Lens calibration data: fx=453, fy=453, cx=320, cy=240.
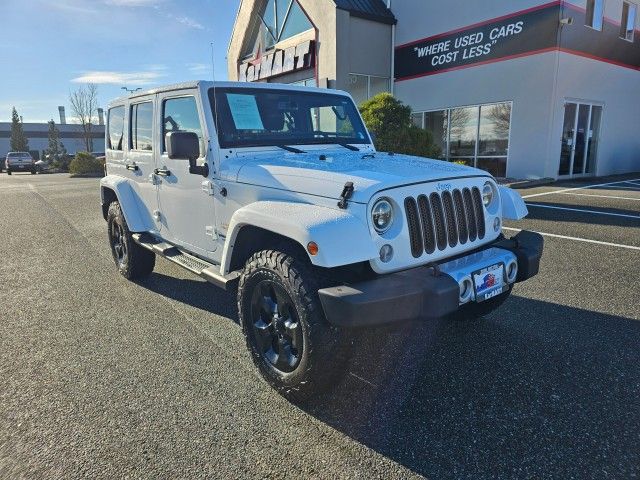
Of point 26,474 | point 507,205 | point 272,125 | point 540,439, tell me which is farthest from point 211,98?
point 540,439

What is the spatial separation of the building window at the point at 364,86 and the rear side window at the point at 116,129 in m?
11.8

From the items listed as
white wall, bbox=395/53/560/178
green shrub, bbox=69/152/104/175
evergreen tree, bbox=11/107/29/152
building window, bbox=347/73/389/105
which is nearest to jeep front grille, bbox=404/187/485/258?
white wall, bbox=395/53/560/178

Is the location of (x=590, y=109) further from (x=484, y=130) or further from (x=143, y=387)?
(x=143, y=387)

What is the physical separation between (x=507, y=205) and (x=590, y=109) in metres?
13.1

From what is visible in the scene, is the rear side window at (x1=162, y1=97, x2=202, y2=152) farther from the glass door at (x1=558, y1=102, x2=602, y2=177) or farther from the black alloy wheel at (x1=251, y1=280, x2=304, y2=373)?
the glass door at (x1=558, y1=102, x2=602, y2=177)

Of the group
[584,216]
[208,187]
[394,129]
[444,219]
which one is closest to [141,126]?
[208,187]

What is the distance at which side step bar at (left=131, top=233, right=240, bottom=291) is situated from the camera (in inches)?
125

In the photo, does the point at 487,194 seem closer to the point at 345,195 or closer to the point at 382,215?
the point at 382,215

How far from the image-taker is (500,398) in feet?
9.02

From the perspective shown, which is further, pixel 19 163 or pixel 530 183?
pixel 19 163

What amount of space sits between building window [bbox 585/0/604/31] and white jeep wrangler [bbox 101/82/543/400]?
1259 centimetres

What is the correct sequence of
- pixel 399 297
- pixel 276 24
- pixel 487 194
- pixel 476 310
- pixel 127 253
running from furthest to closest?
pixel 276 24 → pixel 127 253 → pixel 476 310 → pixel 487 194 → pixel 399 297

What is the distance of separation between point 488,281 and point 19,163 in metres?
37.0

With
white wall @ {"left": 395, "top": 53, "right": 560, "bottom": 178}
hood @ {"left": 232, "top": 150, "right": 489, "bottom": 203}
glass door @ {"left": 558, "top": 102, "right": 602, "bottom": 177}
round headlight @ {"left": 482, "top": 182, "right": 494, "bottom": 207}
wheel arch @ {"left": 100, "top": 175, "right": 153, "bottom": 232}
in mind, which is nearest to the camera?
hood @ {"left": 232, "top": 150, "right": 489, "bottom": 203}
